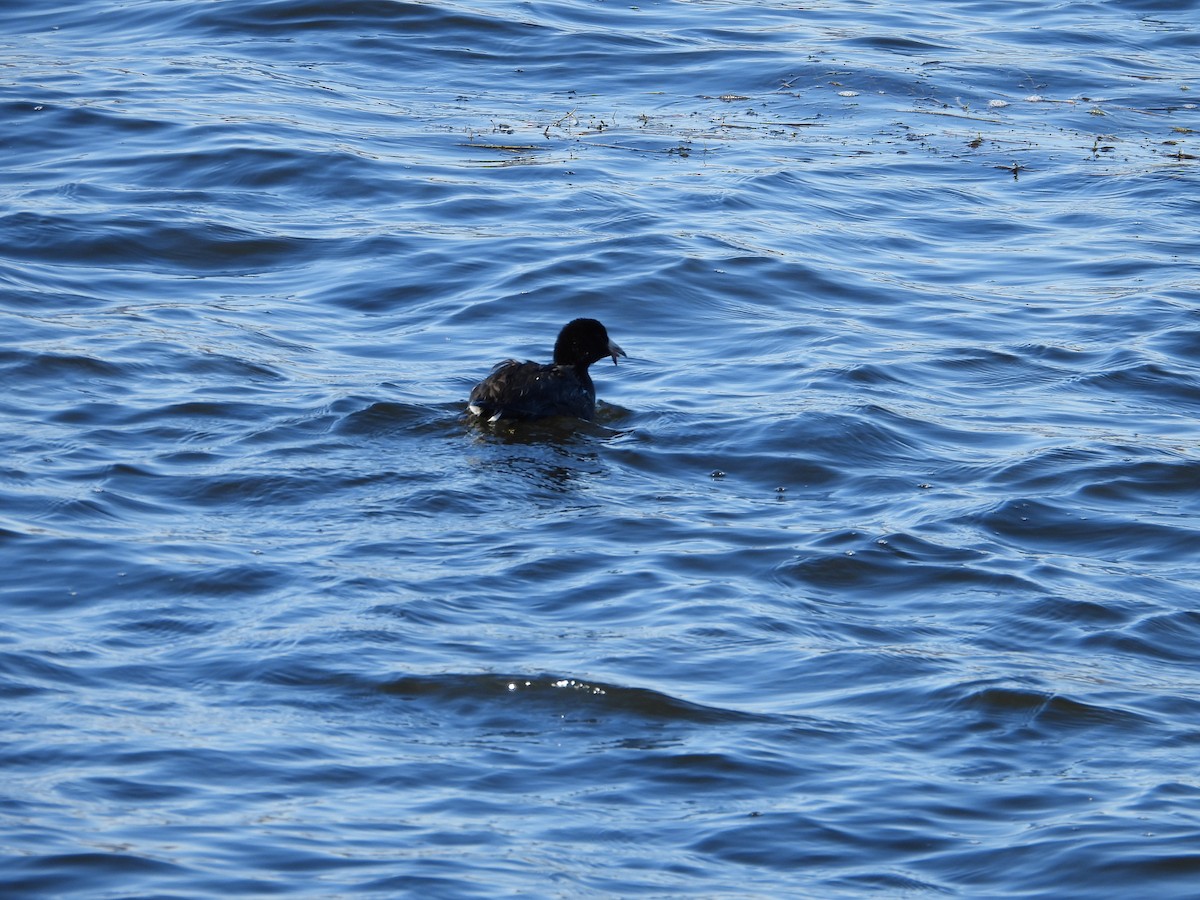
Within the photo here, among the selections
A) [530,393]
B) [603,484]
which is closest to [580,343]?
[530,393]

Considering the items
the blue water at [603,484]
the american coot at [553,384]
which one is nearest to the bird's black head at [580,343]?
the american coot at [553,384]

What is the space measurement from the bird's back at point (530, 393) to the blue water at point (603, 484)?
17 cm

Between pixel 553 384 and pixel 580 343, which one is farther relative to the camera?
pixel 580 343

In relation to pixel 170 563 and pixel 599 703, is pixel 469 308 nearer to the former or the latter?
pixel 170 563

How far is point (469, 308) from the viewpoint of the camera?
13.1 m

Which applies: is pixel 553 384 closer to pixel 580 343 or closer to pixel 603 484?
pixel 580 343

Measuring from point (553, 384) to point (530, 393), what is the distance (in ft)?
0.70

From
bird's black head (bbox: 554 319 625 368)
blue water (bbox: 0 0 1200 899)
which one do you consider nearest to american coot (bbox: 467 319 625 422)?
bird's black head (bbox: 554 319 625 368)

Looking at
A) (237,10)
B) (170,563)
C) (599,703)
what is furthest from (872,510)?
(237,10)

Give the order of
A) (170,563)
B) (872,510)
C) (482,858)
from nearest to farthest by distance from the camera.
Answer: (482,858), (170,563), (872,510)

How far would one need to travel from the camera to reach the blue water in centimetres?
626

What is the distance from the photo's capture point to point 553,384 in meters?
10.8

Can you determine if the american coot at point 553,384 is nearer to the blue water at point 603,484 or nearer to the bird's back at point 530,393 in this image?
the bird's back at point 530,393

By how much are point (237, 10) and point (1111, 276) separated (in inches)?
471
